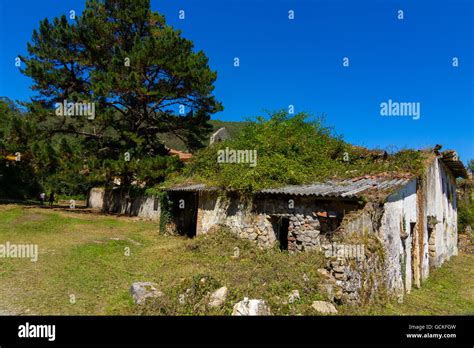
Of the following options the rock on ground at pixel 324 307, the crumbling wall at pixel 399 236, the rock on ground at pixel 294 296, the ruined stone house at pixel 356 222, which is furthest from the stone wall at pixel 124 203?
the rock on ground at pixel 324 307

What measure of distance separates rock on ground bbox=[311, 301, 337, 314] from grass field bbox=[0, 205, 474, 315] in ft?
0.46

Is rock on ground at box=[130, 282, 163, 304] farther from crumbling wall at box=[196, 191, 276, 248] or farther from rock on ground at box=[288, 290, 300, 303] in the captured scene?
crumbling wall at box=[196, 191, 276, 248]

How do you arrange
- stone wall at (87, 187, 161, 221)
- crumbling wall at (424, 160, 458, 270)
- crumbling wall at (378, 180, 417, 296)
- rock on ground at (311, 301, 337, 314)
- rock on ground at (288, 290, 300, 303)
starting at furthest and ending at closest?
1. stone wall at (87, 187, 161, 221)
2. crumbling wall at (424, 160, 458, 270)
3. crumbling wall at (378, 180, 417, 296)
4. rock on ground at (288, 290, 300, 303)
5. rock on ground at (311, 301, 337, 314)

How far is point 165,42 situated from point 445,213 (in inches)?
748

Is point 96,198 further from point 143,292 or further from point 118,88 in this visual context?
point 143,292

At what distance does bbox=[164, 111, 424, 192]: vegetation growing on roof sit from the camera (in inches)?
489

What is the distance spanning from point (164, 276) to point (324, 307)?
4.78 metres

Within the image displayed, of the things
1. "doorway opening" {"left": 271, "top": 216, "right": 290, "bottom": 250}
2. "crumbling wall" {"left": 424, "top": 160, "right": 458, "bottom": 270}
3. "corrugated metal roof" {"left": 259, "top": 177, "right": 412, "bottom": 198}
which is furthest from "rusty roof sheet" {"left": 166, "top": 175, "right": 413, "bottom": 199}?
"crumbling wall" {"left": 424, "top": 160, "right": 458, "bottom": 270}

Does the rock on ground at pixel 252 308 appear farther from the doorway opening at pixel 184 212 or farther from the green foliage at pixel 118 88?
the green foliage at pixel 118 88

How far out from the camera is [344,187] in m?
10.6

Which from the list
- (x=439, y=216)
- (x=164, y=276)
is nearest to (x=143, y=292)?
(x=164, y=276)

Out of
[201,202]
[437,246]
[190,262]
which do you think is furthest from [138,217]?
[437,246]
